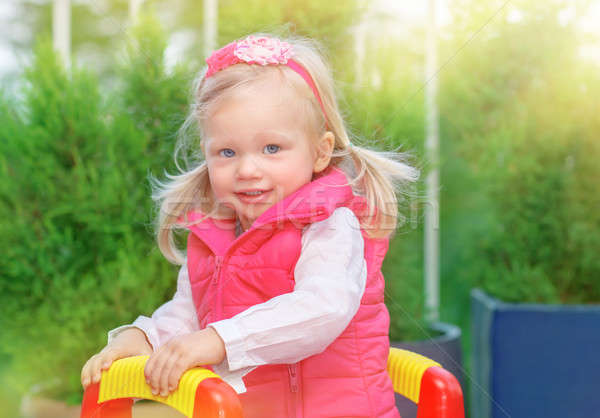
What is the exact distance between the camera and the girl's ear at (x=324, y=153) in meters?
1.61

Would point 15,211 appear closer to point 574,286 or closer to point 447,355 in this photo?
point 447,355

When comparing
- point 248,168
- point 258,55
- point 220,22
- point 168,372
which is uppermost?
point 220,22

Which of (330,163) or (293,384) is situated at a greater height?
(330,163)

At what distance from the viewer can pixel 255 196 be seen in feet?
4.86

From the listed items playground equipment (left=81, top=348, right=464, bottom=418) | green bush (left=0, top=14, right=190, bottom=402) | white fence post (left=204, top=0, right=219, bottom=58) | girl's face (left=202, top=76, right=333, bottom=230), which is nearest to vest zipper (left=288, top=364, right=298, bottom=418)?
playground equipment (left=81, top=348, right=464, bottom=418)

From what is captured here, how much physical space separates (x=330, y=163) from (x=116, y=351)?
73 centimetres

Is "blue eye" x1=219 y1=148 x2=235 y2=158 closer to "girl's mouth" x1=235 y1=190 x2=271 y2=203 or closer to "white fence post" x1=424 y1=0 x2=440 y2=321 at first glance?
"girl's mouth" x1=235 y1=190 x2=271 y2=203

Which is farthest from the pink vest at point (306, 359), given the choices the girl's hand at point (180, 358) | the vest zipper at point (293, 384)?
the girl's hand at point (180, 358)

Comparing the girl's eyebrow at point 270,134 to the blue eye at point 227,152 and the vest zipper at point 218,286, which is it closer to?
the blue eye at point 227,152

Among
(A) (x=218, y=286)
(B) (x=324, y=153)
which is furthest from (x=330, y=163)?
(A) (x=218, y=286)

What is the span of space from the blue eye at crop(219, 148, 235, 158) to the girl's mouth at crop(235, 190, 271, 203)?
0.09 m

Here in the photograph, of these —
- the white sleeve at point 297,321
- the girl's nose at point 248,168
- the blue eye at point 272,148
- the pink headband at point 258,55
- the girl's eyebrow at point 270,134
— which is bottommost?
the white sleeve at point 297,321

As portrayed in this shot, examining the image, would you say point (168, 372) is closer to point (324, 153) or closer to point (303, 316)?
point (303, 316)

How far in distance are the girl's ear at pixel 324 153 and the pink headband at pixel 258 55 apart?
8cm
